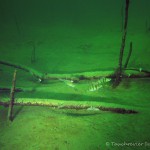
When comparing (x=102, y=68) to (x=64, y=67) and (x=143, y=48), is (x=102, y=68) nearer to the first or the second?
(x=64, y=67)

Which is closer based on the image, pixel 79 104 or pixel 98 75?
pixel 79 104

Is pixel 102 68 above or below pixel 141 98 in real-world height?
above

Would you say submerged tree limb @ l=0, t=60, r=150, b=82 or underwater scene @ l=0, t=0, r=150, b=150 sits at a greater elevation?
submerged tree limb @ l=0, t=60, r=150, b=82

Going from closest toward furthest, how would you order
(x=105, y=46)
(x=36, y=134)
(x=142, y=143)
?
(x=142, y=143), (x=36, y=134), (x=105, y=46)

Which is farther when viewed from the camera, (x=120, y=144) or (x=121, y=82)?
(x=121, y=82)

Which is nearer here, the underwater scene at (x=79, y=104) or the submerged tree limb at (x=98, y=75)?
the underwater scene at (x=79, y=104)

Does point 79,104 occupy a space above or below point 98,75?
below

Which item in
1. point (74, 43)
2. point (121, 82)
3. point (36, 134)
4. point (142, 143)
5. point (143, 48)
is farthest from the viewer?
point (74, 43)

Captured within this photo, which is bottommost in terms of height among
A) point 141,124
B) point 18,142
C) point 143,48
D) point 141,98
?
point 18,142

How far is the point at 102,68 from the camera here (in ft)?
31.0

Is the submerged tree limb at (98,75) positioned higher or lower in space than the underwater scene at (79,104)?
higher

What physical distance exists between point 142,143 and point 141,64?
20.0 ft

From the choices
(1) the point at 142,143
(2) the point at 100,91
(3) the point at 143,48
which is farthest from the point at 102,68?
(1) the point at 142,143

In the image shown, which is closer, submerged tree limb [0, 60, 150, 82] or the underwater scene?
the underwater scene
